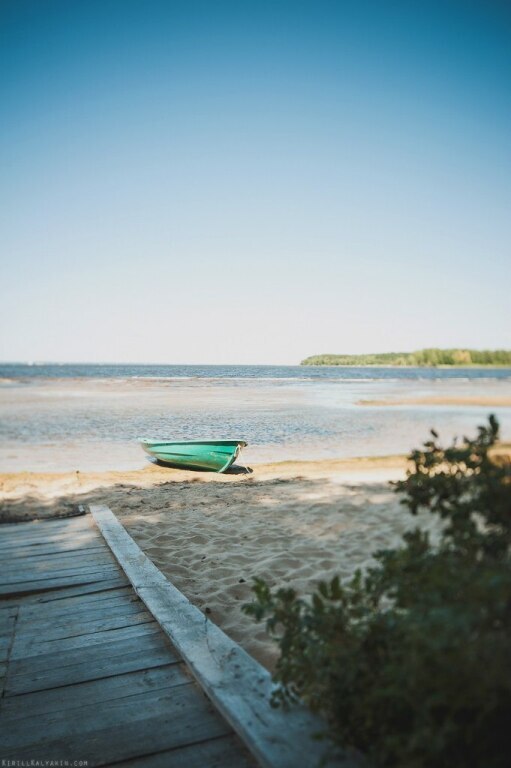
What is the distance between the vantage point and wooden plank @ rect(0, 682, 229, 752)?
1.67 meters

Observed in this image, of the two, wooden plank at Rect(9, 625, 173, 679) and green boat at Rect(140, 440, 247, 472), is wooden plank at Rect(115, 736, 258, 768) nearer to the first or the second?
wooden plank at Rect(9, 625, 173, 679)

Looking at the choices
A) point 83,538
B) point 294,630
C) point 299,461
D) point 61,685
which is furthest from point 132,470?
point 294,630

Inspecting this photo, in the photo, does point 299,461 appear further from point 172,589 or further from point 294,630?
point 294,630

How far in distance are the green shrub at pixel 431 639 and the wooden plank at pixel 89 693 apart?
75cm

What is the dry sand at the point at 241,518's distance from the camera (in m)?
3.75

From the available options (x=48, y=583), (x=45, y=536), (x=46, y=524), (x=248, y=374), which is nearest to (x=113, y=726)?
(x=48, y=583)

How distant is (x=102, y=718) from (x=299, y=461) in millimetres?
10387

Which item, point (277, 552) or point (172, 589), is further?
point (277, 552)

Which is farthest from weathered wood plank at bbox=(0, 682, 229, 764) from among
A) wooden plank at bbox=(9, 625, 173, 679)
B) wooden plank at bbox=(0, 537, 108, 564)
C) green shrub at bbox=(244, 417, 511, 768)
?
wooden plank at bbox=(0, 537, 108, 564)

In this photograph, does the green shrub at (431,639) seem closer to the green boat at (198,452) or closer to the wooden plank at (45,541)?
the wooden plank at (45,541)

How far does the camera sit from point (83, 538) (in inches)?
173

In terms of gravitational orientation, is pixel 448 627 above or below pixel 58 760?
above

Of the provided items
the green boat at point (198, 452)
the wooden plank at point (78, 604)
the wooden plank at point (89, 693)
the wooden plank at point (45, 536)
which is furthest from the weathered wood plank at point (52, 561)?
the green boat at point (198, 452)

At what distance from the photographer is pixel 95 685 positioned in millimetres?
2053
